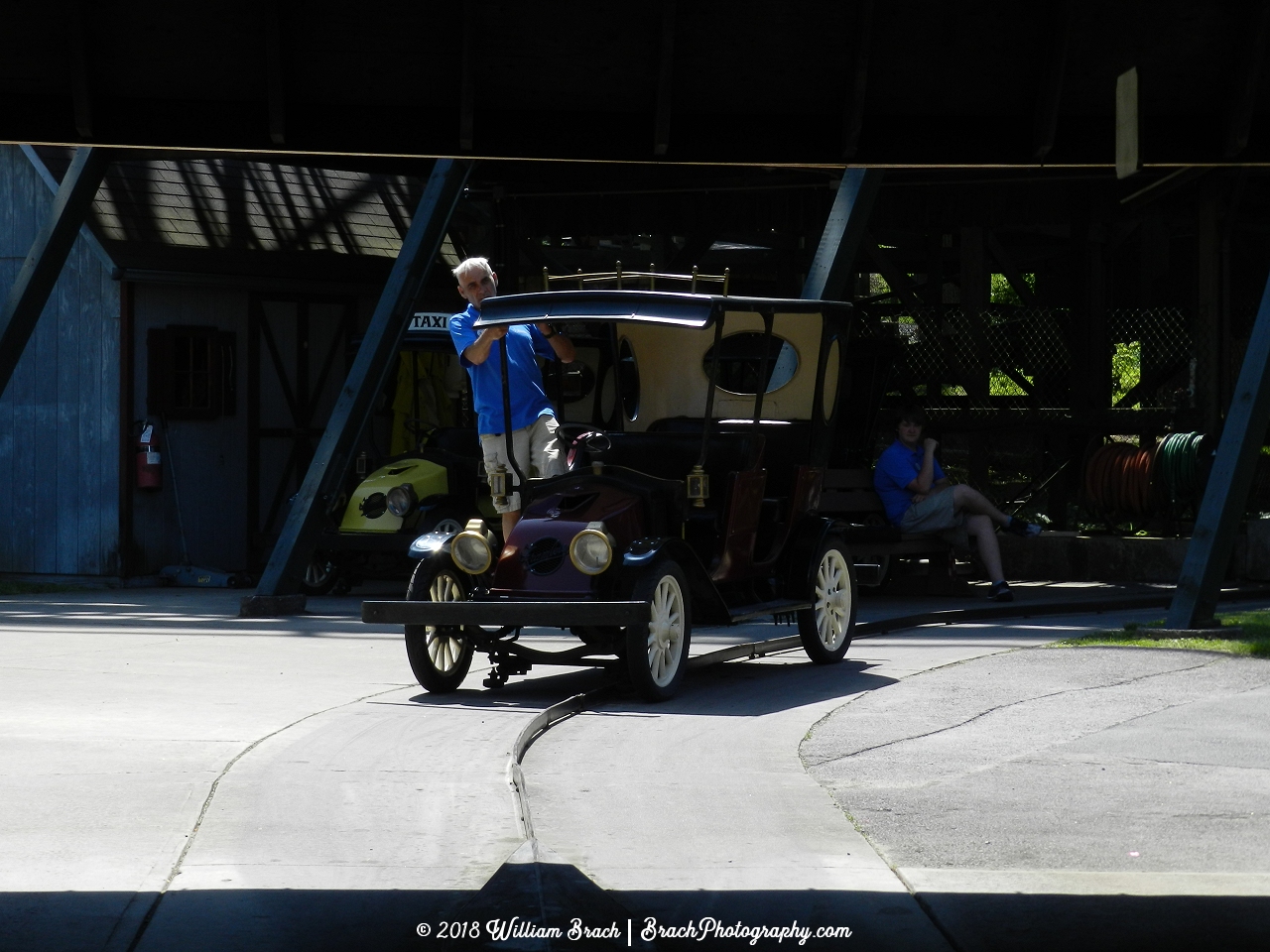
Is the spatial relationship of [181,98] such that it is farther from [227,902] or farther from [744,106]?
[227,902]

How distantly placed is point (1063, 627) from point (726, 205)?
8010 mm

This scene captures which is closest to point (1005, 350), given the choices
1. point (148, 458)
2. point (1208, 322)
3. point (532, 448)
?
point (1208, 322)

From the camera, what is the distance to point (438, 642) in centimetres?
955

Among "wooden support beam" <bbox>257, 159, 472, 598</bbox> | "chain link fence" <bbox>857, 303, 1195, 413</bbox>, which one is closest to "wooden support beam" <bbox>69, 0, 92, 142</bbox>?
"wooden support beam" <bbox>257, 159, 472, 598</bbox>

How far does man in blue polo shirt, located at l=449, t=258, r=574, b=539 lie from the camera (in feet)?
33.8

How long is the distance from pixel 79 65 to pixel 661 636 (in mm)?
4125

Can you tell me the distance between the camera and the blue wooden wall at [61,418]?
18234mm

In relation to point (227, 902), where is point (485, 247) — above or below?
above

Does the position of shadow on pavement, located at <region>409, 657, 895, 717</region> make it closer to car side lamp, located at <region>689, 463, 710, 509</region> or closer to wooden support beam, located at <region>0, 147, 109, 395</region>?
car side lamp, located at <region>689, 463, 710, 509</region>

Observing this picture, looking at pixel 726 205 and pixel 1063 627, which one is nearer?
pixel 1063 627

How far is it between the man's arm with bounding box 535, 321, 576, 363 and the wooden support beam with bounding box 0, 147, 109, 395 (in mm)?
5825

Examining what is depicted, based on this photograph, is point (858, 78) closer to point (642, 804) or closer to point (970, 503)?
point (642, 804)

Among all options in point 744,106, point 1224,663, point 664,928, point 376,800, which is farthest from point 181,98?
point 1224,663

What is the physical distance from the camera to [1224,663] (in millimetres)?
10828
